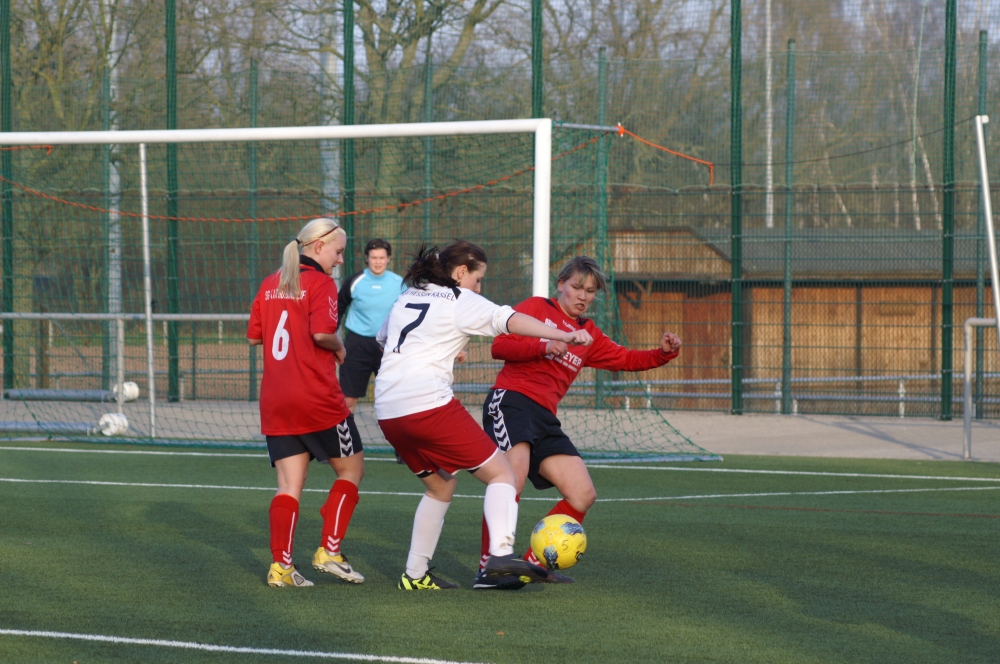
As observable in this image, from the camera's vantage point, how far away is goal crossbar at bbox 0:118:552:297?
9.09m

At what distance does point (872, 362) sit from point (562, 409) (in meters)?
3.81

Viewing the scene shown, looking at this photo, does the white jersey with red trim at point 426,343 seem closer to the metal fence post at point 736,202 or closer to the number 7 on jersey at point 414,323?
the number 7 on jersey at point 414,323

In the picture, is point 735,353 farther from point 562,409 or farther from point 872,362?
point 562,409

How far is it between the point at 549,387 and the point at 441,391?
819mm

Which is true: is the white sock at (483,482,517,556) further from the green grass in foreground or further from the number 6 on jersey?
the number 6 on jersey

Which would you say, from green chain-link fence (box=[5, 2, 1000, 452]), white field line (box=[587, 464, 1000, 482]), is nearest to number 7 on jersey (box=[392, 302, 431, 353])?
white field line (box=[587, 464, 1000, 482])

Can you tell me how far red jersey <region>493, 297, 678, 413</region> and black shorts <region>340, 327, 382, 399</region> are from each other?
410 cm

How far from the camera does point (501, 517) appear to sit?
198 inches

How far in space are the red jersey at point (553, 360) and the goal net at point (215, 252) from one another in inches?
208

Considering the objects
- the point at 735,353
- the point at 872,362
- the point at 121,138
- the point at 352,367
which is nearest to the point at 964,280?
the point at 872,362

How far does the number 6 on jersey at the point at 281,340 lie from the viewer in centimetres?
536

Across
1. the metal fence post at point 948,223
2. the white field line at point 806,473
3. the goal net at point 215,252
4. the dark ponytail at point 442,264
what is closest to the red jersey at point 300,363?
the dark ponytail at point 442,264

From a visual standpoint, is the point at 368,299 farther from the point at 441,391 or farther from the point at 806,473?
the point at 441,391

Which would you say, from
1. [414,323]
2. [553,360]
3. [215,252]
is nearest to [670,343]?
[553,360]
